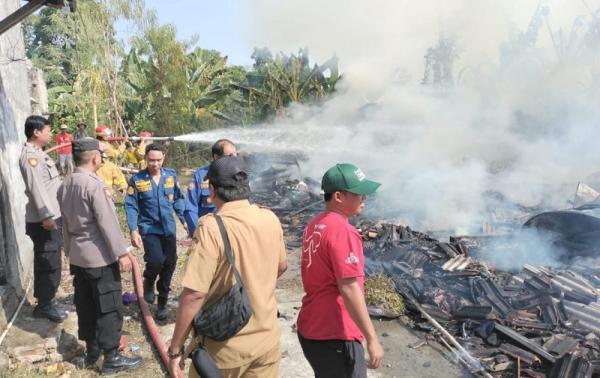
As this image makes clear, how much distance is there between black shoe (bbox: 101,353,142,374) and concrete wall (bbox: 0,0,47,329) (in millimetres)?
1327

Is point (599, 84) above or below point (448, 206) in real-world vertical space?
above

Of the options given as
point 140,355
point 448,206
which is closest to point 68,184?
point 140,355

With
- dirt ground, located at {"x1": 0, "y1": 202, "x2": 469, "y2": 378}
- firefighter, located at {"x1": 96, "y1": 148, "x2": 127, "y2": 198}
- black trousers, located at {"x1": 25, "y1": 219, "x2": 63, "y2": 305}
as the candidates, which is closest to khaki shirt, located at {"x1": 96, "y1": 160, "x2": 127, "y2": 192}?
firefighter, located at {"x1": 96, "y1": 148, "x2": 127, "y2": 198}

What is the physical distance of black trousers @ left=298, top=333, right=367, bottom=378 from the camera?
100 inches

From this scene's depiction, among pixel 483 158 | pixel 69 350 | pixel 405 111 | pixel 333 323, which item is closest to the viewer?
pixel 333 323

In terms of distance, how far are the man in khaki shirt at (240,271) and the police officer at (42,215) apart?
9.72ft

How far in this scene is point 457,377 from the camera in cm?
427

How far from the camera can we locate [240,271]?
7.61ft

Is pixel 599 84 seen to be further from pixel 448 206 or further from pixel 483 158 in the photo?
pixel 448 206

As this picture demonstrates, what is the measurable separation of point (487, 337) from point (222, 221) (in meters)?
3.82

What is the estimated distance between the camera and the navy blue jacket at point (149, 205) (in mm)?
4820

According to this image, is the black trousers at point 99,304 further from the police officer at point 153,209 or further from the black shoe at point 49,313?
the black shoe at point 49,313

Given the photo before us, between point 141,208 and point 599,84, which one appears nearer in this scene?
point 141,208

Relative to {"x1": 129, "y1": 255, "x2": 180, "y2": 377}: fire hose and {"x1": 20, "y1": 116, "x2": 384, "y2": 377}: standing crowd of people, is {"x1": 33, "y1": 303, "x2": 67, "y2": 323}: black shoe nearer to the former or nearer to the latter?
{"x1": 129, "y1": 255, "x2": 180, "y2": 377}: fire hose
